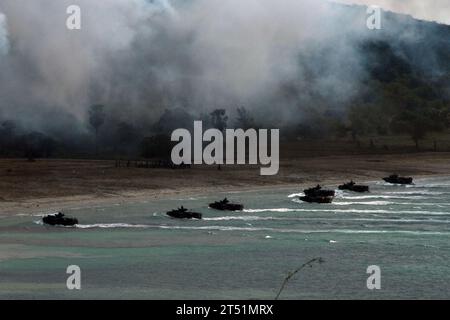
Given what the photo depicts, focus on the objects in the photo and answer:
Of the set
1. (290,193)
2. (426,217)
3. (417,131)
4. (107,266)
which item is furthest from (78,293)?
(417,131)

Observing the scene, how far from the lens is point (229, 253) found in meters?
48.6

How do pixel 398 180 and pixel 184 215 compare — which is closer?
pixel 184 215

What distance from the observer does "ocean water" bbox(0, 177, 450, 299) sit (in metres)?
38.6

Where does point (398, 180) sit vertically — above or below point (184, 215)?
below

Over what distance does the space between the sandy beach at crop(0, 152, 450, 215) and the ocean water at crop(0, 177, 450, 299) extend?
7.76m

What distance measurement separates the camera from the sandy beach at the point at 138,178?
8022 cm

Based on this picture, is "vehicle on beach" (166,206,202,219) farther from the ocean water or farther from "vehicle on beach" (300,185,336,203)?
"vehicle on beach" (300,185,336,203)

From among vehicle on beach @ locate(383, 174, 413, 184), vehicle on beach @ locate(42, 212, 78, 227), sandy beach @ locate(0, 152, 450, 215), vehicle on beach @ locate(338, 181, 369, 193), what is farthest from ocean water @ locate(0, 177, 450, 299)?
vehicle on beach @ locate(383, 174, 413, 184)

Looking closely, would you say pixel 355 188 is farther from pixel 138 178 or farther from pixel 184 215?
pixel 184 215

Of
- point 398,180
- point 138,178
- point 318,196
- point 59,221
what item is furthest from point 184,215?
point 398,180

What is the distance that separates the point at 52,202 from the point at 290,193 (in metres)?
28.9

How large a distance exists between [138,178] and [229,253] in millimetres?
49798

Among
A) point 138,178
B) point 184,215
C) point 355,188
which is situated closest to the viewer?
point 184,215

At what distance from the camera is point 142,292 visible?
37750mm
